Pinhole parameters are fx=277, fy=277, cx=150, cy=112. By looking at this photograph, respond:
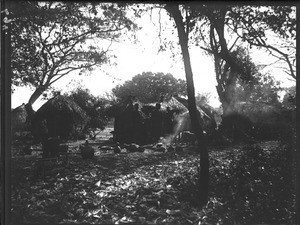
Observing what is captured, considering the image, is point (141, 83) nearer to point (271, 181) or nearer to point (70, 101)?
point (70, 101)

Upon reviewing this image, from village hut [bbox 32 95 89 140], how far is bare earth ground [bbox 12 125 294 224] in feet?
27.7

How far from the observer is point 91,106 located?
21844 mm

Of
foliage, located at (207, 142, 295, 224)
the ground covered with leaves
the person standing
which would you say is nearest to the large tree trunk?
the ground covered with leaves

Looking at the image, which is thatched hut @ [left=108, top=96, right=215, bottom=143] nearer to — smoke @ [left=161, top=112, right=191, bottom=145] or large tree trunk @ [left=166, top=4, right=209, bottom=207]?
smoke @ [left=161, top=112, right=191, bottom=145]

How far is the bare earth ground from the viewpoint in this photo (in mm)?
5570

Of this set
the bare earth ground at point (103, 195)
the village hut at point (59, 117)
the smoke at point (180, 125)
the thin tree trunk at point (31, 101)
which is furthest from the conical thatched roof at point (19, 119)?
the bare earth ground at point (103, 195)

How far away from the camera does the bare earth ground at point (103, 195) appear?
5570mm

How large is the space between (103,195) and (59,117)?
11.8 meters

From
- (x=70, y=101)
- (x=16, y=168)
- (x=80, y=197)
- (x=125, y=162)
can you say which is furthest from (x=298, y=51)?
(x=70, y=101)

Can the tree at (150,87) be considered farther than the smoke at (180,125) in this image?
Yes

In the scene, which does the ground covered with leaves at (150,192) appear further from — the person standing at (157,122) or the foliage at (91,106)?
the foliage at (91,106)

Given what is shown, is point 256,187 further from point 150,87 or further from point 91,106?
point 150,87

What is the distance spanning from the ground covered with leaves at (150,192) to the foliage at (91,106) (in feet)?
39.0

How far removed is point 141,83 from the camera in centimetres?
3288
